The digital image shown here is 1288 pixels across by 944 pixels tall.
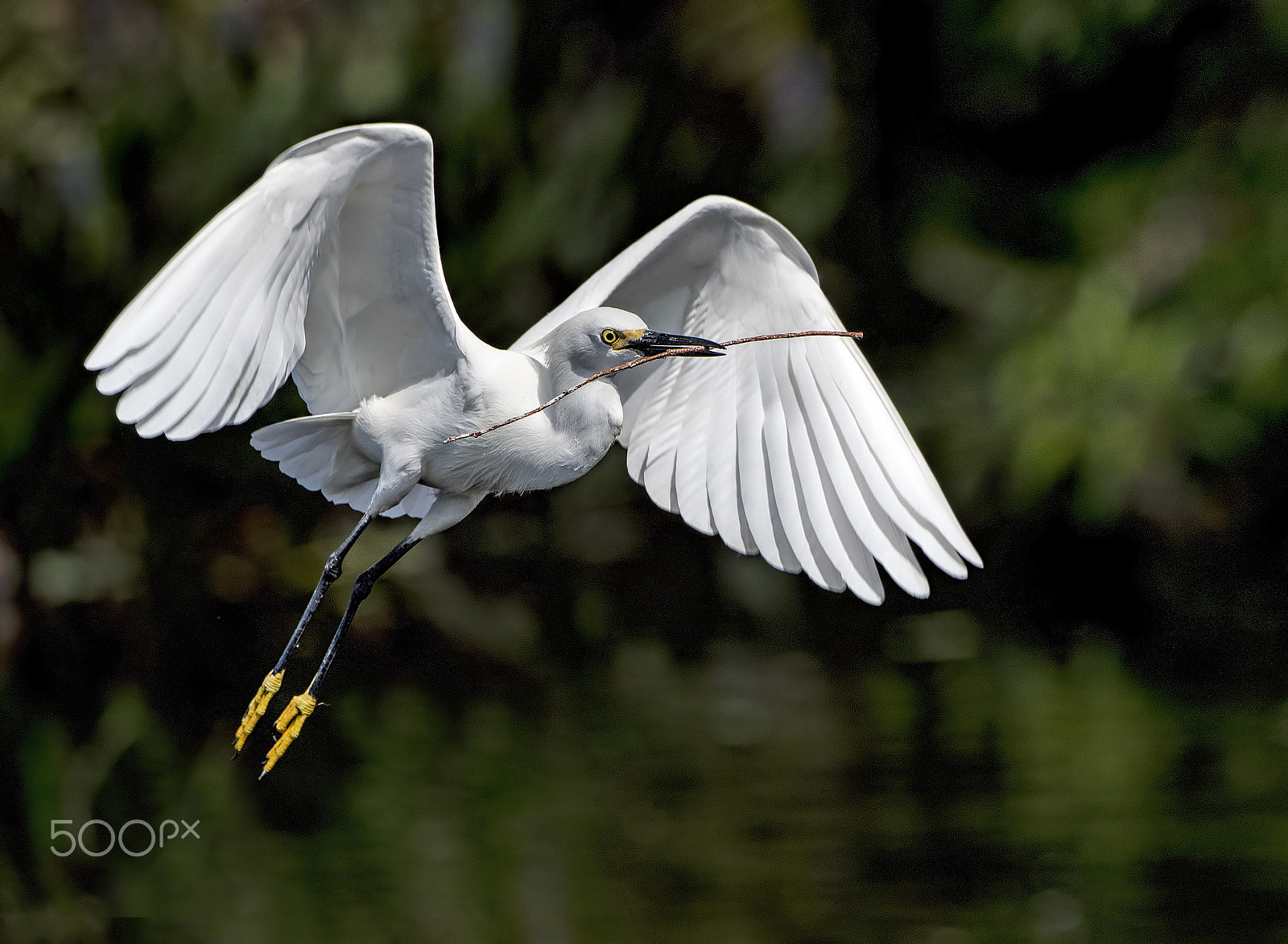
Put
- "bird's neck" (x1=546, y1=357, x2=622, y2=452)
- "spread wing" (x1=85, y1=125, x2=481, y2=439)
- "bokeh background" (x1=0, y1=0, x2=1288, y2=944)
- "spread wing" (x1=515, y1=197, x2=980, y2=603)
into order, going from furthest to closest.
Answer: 1. "bokeh background" (x1=0, y1=0, x2=1288, y2=944)
2. "bird's neck" (x1=546, y1=357, x2=622, y2=452)
3. "spread wing" (x1=515, y1=197, x2=980, y2=603)
4. "spread wing" (x1=85, y1=125, x2=481, y2=439)

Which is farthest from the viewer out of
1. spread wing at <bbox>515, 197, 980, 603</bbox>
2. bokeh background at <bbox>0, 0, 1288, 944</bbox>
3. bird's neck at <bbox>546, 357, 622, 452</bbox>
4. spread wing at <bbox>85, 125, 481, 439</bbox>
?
bokeh background at <bbox>0, 0, 1288, 944</bbox>

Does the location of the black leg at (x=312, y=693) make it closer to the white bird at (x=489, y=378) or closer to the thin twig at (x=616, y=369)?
the white bird at (x=489, y=378)

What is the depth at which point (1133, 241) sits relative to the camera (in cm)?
686

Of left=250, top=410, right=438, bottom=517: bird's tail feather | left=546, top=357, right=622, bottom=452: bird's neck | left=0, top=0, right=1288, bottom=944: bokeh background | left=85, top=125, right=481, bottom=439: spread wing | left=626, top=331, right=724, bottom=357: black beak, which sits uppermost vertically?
left=85, top=125, right=481, bottom=439: spread wing

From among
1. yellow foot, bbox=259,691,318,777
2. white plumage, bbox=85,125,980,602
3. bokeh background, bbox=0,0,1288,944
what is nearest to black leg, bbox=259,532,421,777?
yellow foot, bbox=259,691,318,777

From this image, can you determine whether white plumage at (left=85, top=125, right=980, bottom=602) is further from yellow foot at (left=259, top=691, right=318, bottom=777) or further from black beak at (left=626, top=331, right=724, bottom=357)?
yellow foot at (left=259, top=691, right=318, bottom=777)

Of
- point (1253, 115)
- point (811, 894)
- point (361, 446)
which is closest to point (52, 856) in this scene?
point (361, 446)

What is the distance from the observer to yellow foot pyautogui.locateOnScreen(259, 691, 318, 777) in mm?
2582

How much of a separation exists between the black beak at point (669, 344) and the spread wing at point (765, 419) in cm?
21

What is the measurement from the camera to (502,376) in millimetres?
2725

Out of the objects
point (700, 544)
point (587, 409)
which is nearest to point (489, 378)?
point (587, 409)

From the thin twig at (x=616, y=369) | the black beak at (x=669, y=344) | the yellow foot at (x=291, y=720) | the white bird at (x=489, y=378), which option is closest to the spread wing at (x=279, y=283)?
the white bird at (x=489, y=378)

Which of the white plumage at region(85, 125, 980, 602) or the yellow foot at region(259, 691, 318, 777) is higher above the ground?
the white plumage at region(85, 125, 980, 602)

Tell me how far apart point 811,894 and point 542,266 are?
3457 millimetres
